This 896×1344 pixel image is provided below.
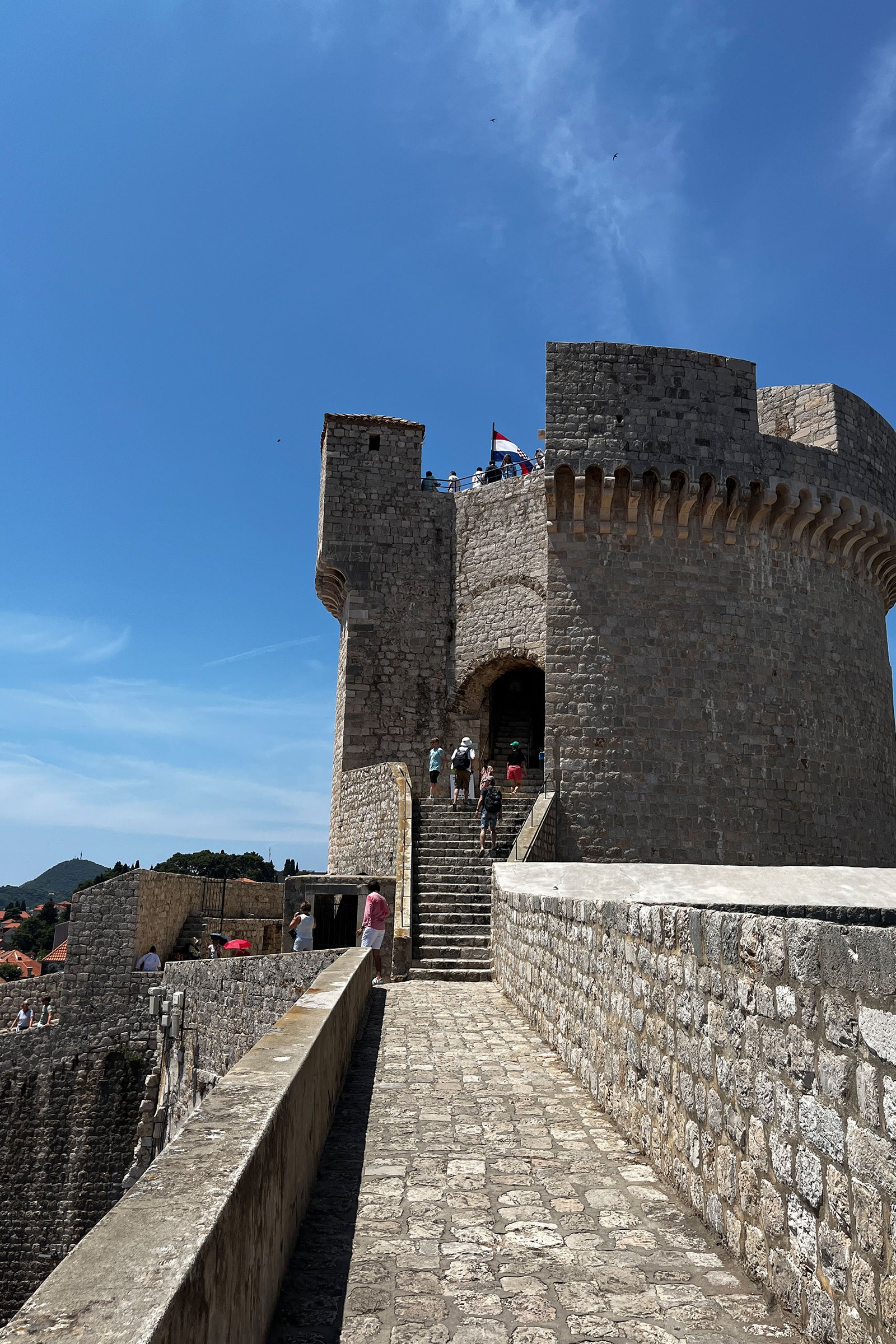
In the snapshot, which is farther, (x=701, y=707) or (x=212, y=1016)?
(x=701, y=707)

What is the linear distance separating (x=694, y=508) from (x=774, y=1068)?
1544 cm

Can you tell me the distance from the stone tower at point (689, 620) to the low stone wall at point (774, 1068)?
11389 mm

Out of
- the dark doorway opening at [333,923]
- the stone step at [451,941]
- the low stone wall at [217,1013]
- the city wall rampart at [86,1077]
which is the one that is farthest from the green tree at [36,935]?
the stone step at [451,941]

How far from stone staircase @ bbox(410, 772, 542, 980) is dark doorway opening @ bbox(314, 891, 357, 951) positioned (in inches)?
66.0

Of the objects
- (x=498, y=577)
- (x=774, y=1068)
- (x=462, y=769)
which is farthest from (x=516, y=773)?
(x=774, y=1068)

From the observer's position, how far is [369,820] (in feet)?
53.5

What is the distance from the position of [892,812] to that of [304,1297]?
1853cm

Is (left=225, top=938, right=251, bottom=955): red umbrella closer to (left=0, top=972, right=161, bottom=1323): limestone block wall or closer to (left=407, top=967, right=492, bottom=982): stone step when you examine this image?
(left=0, top=972, right=161, bottom=1323): limestone block wall

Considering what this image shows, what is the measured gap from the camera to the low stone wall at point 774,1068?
81.0 inches

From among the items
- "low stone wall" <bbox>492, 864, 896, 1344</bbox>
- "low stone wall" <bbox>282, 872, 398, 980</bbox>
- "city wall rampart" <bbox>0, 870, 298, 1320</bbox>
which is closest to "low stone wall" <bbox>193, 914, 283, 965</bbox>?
"city wall rampart" <bbox>0, 870, 298, 1320</bbox>

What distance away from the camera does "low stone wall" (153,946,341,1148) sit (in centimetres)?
1054

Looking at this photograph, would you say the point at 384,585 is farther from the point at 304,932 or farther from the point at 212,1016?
the point at 212,1016

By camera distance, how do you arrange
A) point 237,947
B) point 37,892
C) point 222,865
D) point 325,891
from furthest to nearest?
point 37,892 → point 222,865 → point 237,947 → point 325,891

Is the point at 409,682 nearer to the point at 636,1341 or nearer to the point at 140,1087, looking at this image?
the point at 140,1087
